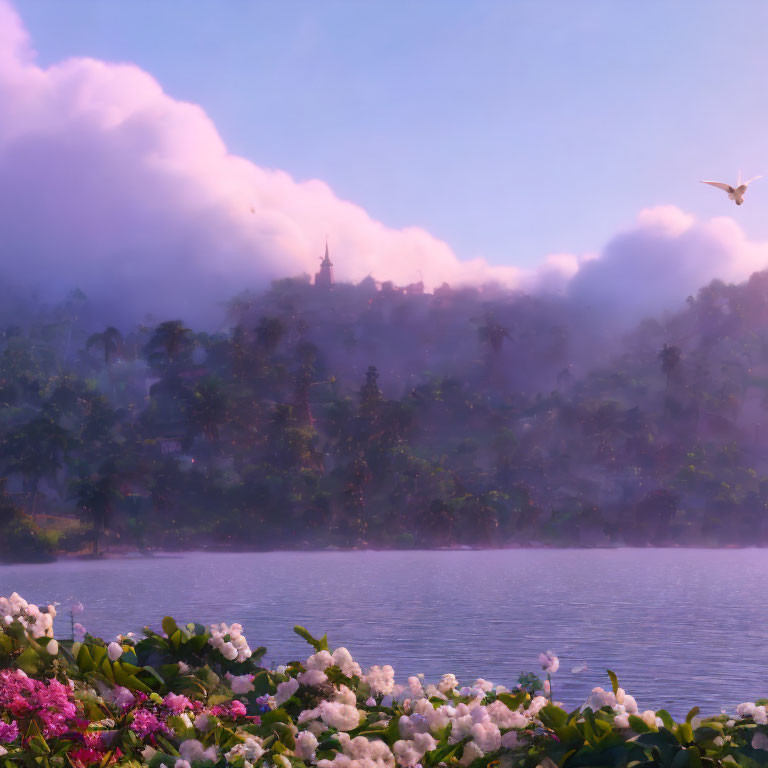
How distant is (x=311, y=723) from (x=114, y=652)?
2.17 metres

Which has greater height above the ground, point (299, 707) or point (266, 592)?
point (299, 707)

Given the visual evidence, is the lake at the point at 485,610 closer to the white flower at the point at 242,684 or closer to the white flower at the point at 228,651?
the white flower at the point at 228,651

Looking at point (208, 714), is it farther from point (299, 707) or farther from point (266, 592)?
point (266, 592)

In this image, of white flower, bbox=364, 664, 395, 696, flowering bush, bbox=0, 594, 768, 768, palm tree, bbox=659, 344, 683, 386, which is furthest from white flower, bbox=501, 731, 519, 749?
palm tree, bbox=659, 344, 683, 386

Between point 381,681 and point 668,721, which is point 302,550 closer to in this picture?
point 381,681

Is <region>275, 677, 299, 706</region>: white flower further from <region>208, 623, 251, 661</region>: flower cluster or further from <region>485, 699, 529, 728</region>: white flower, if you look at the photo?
<region>485, 699, 529, 728</region>: white flower

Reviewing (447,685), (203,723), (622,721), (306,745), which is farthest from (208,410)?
(622,721)

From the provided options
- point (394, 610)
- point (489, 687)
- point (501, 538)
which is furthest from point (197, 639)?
point (501, 538)

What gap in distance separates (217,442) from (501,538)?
4771 centimetres

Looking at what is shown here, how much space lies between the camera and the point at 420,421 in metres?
172

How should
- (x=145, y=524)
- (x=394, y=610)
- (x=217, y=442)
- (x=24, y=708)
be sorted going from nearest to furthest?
1. (x=24, y=708)
2. (x=394, y=610)
3. (x=145, y=524)
4. (x=217, y=442)

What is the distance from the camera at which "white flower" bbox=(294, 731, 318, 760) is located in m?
5.96

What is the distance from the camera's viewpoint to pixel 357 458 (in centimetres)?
15000

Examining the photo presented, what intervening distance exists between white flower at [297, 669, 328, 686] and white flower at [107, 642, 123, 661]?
1.62 m
